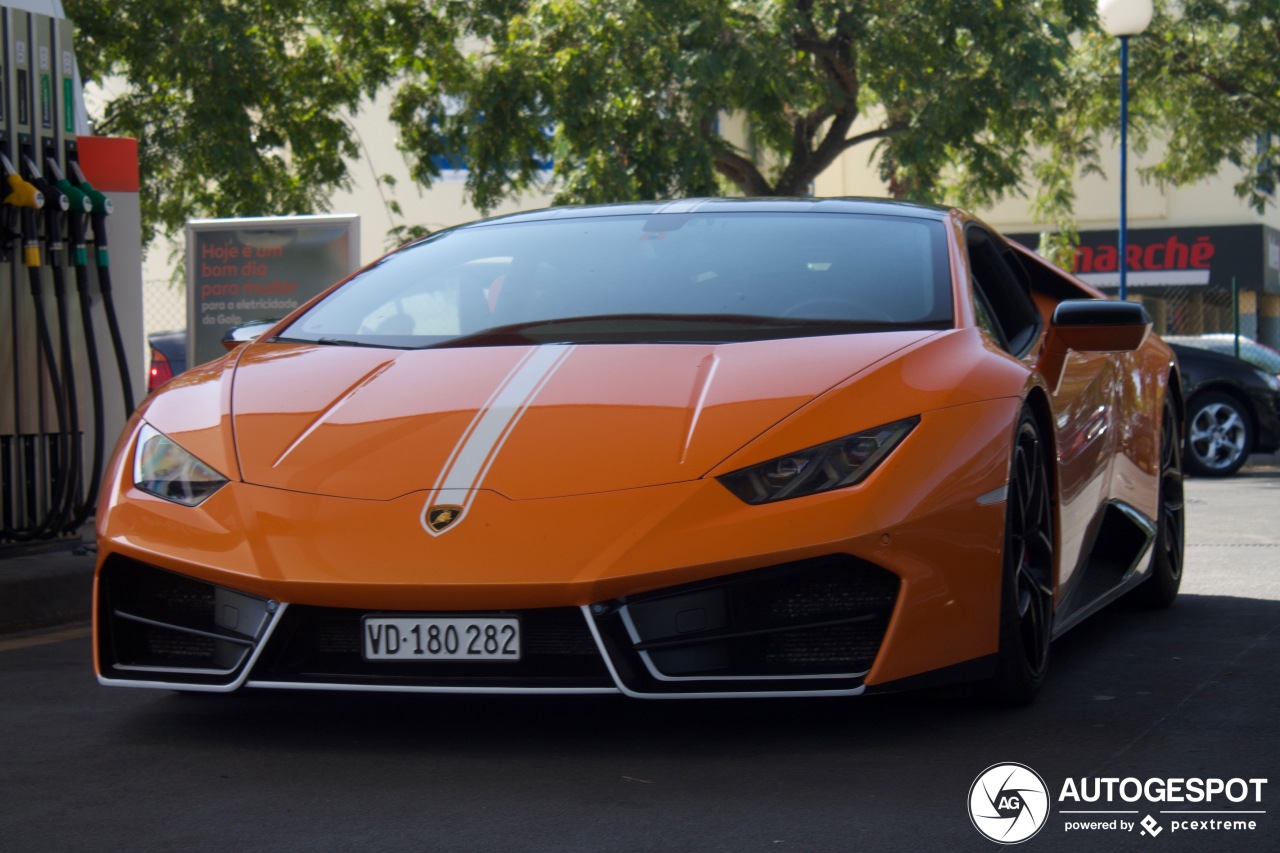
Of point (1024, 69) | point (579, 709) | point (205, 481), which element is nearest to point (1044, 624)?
point (579, 709)

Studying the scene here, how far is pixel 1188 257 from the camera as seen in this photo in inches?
1287

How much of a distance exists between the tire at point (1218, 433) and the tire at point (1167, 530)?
9.39 m

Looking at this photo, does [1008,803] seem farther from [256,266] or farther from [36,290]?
[256,266]

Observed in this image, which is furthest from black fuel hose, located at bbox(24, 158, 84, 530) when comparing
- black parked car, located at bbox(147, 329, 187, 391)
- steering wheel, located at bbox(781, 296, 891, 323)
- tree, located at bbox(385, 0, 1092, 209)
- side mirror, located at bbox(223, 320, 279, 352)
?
tree, located at bbox(385, 0, 1092, 209)

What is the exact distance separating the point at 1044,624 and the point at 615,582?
1319 millimetres

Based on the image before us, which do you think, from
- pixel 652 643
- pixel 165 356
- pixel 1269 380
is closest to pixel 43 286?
pixel 652 643

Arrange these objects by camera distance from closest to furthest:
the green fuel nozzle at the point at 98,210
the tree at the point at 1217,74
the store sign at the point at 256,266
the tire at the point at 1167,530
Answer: the tire at the point at 1167,530 → the green fuel nozzle at the point at 98,210 → the store sign at the point at 256,266 → the tree at the point at 1217,74

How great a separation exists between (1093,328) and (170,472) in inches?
96.9

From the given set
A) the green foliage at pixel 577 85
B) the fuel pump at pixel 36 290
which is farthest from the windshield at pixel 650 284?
the green foliage at pixel 577 85

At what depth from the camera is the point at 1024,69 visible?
1731 cm

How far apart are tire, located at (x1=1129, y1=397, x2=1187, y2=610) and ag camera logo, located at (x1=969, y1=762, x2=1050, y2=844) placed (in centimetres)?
268

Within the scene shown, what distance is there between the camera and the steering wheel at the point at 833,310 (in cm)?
443

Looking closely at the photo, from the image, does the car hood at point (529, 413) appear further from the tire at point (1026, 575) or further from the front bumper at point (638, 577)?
the tire at point (1026, 575)

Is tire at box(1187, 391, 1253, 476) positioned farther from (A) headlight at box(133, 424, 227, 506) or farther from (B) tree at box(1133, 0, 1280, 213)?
(A) headlight at box(133, 424, 227, 506)
